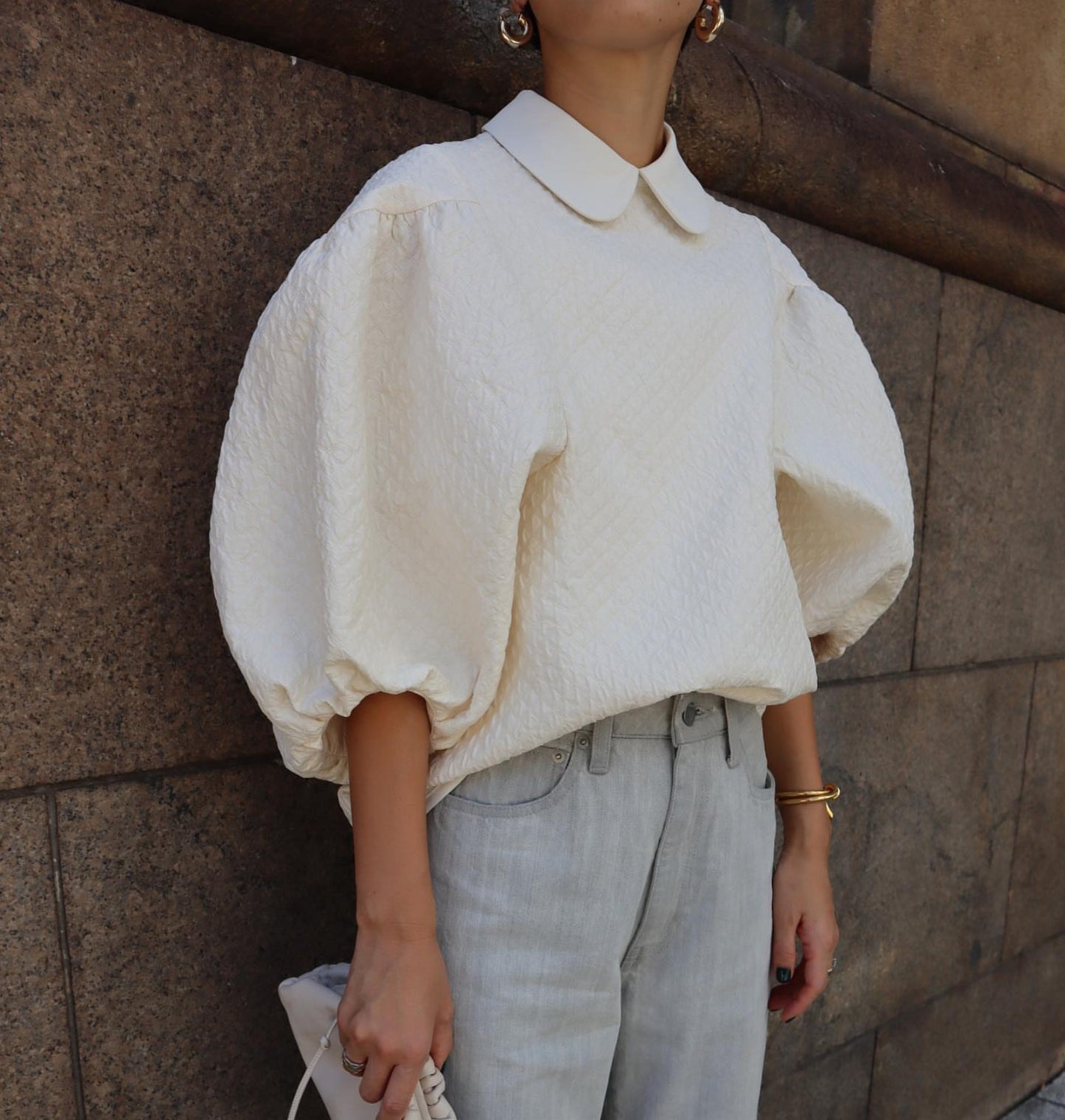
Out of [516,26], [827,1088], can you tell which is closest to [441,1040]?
[516,26]

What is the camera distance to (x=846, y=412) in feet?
4.88

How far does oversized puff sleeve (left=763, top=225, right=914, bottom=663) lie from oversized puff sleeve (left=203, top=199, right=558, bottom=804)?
479mm

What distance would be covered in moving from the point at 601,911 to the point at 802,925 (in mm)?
490

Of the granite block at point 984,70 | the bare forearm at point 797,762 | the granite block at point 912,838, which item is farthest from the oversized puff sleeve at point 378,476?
the granite block at point 984,70

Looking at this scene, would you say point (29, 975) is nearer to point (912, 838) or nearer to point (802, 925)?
point (802, 925)

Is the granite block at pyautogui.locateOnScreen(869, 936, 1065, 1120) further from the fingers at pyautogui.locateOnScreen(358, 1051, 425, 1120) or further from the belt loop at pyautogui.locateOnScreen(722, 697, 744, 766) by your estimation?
the fingers at pyautogui.locateOnScreen(358, 1051, 425, 1120)

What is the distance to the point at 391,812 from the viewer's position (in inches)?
43.8

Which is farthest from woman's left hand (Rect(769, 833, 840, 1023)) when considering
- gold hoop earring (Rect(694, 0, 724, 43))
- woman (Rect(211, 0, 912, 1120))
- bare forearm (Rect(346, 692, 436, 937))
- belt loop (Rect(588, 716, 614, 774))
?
gold hoop earring (Rect(694, 0, 724, 43))

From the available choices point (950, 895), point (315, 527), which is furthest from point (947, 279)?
point (315, 527)

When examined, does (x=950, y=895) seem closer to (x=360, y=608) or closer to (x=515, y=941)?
(x=515, y=941)

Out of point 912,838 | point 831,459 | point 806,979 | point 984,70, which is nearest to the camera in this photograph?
point 831,459

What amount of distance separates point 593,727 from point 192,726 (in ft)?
1.93

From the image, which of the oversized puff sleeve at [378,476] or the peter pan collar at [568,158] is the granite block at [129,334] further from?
the peter pan collar at [568,158]

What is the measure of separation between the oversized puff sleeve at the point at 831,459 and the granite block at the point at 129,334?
69 cm
